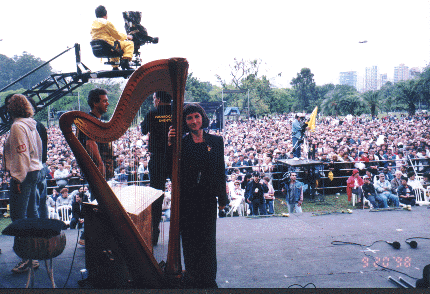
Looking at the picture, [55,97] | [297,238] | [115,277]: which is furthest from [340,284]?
[55,97]

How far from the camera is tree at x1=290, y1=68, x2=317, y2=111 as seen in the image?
7.75 meters

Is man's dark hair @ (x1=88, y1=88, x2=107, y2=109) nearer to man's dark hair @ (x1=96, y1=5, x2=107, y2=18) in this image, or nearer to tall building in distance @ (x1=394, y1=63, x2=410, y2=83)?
man's dark hair @ (x1=96, y1=5, x2=107, y2=18)

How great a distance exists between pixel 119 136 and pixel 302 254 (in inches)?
80.7

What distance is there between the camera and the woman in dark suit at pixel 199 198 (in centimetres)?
193

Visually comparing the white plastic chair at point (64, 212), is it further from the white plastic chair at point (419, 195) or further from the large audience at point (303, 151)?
the white plastic chair at point (419, 195)

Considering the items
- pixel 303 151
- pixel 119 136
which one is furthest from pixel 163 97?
pixel 303 151

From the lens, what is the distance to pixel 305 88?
8141 millimetres

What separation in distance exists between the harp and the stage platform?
790mm

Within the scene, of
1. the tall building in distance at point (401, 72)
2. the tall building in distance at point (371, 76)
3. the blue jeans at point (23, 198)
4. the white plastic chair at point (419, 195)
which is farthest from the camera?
the tall building in distance at point (401, 72)

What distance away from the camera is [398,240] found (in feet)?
10.7

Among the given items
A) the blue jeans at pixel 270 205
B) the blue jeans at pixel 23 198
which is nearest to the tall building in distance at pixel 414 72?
the blue jeans at pixel 270 205

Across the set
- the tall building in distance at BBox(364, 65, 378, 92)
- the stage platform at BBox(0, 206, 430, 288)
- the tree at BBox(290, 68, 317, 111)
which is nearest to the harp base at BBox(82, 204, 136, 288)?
the stage platform at BBox(0, 206, 430, 288)

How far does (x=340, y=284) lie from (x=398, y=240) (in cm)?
136

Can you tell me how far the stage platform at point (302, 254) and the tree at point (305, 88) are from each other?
4211 mm
